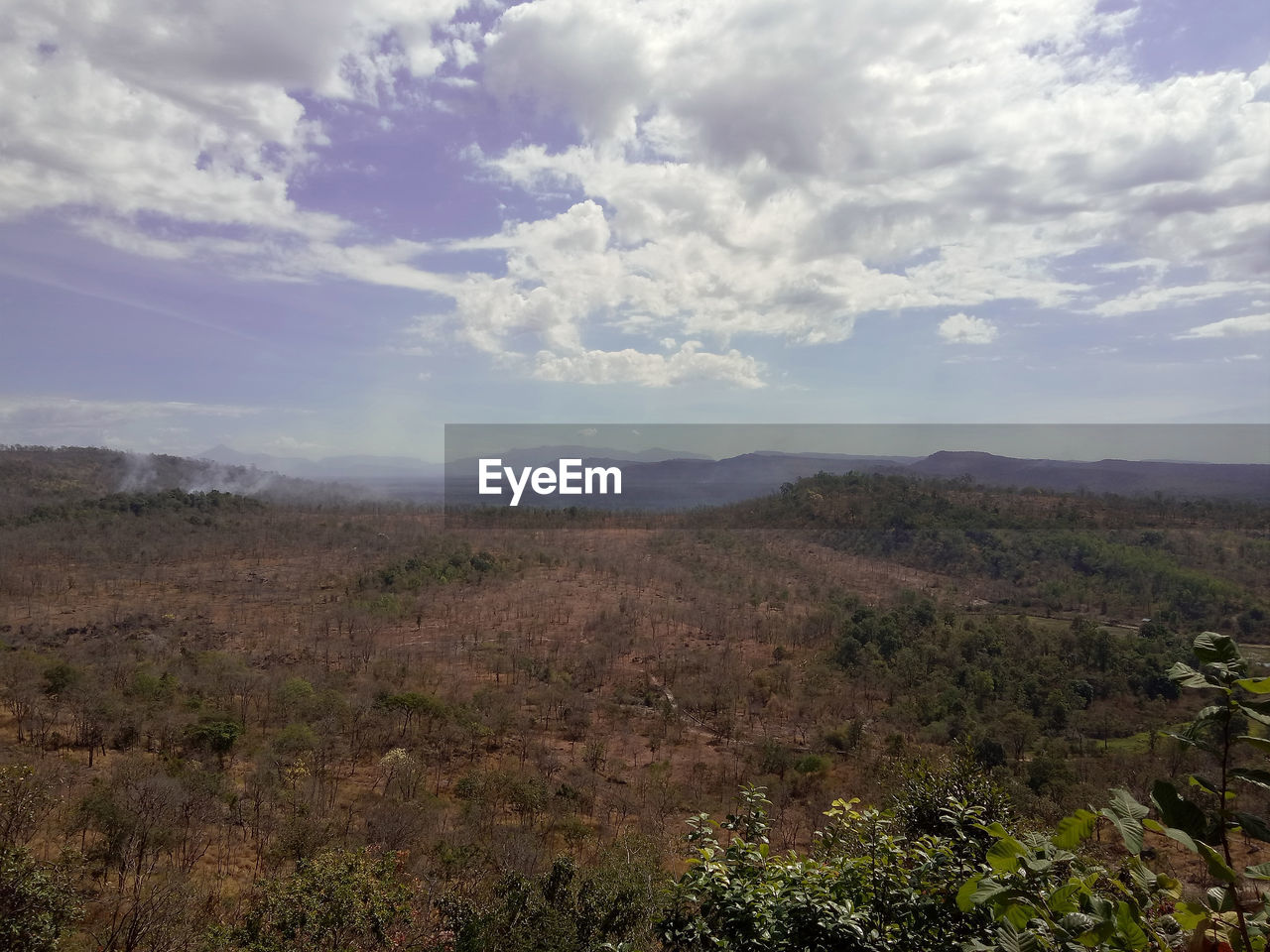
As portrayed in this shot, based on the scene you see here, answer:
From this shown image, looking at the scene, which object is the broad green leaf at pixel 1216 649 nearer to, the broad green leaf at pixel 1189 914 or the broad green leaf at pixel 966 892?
the broad green leaf at pixel 1189 914

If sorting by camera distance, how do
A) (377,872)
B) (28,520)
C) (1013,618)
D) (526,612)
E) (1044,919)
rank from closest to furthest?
(1044,919), (377,872), (1013,618), (526,612), (28,520)

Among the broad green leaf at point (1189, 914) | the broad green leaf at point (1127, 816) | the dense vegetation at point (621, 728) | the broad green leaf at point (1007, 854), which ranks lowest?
the dense vegetation at point (621, 728)

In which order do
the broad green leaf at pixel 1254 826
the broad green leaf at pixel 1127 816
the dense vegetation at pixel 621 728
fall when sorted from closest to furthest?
1. the broad green leaf at pixel 1254 826
2. the broad green leaf at pixel 1127 816
3. the dense vegetation at pixel 621 728

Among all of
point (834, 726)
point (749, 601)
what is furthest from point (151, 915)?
point (749, 601)

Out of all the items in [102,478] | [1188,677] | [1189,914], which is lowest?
[102,478]

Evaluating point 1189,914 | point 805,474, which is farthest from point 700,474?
point 1189,914

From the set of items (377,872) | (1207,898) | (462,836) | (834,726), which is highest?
(1207,898)

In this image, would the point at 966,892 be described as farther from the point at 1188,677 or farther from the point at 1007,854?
the point at 1188,677

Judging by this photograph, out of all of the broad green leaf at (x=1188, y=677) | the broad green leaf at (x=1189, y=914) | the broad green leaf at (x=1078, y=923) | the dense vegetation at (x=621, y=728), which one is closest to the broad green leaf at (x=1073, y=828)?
the dense vegetation at (x=621, y=728)

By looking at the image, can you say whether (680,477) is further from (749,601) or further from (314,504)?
(749,601)
